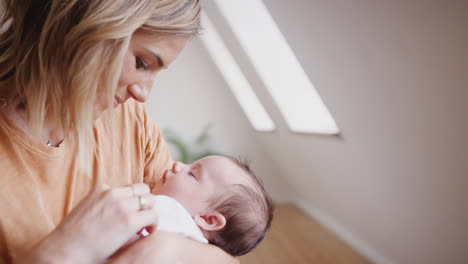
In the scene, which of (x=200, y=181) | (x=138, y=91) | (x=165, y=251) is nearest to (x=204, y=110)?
(x=200, y=181)

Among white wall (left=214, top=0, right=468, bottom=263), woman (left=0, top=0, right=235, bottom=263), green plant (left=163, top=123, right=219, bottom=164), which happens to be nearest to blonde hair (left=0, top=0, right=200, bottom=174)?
woman (left=0, top=0, right=235, bottom=263)

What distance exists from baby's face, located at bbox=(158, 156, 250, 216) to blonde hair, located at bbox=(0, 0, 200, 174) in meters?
0.37

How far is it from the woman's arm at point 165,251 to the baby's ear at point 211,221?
0.21 meters

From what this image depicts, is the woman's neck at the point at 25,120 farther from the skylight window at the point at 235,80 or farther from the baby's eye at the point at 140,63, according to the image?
the skylight window at the point at 235,80

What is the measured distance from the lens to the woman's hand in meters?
0.82

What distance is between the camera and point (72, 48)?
1.02 metres

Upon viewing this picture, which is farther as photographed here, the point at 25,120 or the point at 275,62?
the point at 275,62

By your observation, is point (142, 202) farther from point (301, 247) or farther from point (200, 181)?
point (301, 247)

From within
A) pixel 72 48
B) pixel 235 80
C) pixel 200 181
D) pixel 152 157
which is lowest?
pixel 235 80

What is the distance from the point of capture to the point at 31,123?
3.36 ft

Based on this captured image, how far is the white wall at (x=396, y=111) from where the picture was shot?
5.42 ft

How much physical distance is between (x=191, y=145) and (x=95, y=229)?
5007mm

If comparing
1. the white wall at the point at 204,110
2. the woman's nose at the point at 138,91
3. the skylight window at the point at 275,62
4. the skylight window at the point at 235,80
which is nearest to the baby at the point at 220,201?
the woman's nose at the point at 138,91

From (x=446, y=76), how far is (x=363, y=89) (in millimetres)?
669
